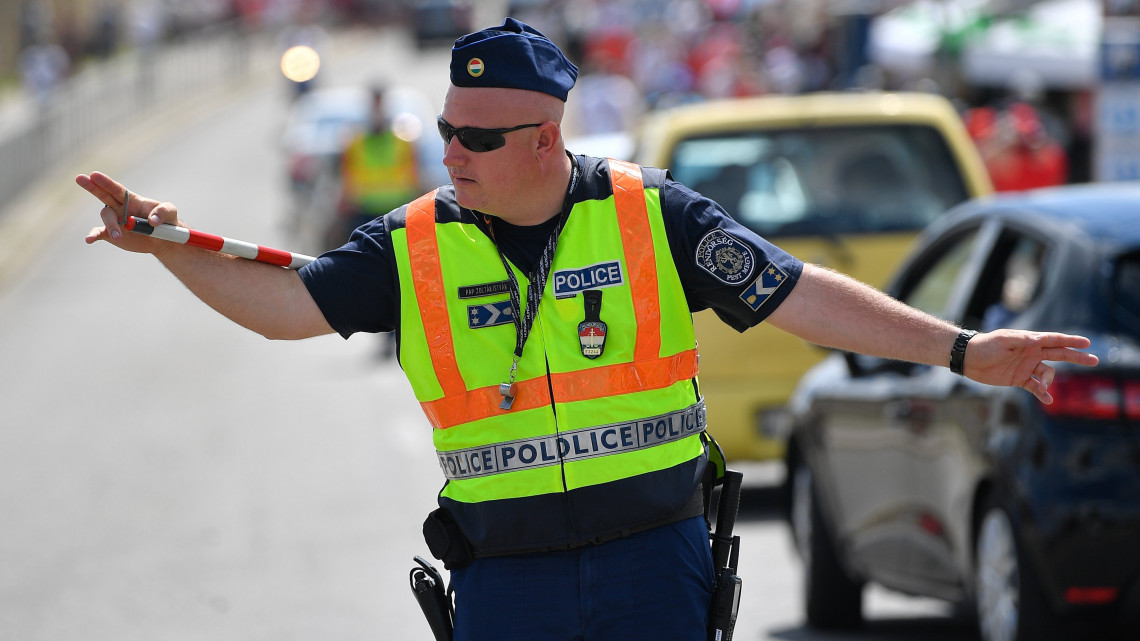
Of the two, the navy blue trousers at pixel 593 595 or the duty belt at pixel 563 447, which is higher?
the duty belt at pixel 563 447

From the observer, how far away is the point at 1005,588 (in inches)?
211

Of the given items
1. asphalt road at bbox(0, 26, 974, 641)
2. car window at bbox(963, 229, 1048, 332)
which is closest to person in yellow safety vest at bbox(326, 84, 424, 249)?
asphalt road at bbox(0, 26, 974, 641)

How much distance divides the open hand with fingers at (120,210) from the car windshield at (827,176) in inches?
228

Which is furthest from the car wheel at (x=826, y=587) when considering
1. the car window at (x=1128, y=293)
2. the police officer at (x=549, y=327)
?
the police officer at (x=549, y=327)

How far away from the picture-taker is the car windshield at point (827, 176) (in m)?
A: 8.97

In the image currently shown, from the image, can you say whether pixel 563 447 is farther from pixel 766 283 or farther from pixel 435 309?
pixel 766 283

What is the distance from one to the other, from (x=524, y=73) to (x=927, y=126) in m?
5.98

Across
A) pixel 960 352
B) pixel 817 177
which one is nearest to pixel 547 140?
pixel 960 352

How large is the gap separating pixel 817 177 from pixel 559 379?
5.89m

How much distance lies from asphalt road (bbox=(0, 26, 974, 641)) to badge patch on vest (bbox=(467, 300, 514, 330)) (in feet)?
11.5

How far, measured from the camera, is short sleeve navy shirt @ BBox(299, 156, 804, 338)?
3.41 metres

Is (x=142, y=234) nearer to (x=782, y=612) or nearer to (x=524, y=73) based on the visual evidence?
(x=524, y=73)

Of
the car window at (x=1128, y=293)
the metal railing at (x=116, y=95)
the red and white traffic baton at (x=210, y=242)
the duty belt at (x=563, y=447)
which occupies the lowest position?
the metal railing at (x=116, y=95)

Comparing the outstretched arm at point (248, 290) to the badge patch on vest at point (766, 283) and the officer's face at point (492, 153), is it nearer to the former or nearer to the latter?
the officer's face at point (492, 153)
